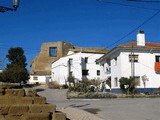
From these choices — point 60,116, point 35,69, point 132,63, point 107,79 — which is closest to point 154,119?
point 60,116

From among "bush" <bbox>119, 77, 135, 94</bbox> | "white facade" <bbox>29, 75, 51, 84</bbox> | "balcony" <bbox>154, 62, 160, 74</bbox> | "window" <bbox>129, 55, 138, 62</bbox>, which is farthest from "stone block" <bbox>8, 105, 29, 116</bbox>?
"white facade" <bbox>29, 75, 51, 84</bbox>

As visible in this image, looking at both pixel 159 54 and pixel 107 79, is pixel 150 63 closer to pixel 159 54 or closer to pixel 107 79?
→ pixel 159 54

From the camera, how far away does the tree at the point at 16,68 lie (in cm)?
5289

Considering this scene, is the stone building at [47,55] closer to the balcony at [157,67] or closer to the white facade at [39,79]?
the white facade at [39,79]

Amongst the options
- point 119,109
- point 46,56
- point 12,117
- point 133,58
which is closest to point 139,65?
point 133,58

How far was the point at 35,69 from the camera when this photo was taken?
9438 centimetres

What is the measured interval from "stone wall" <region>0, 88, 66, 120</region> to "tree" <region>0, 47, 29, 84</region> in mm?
41940

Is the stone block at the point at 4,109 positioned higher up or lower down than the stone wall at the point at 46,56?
lower down

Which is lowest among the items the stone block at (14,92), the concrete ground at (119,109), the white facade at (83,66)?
the concrete ground at (119,109)

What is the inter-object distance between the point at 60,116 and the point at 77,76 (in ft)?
184

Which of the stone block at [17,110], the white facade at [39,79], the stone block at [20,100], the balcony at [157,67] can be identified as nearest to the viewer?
the stone block at [17,110]

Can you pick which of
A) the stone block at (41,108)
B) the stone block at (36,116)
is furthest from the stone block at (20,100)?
the stone block at (36,116)

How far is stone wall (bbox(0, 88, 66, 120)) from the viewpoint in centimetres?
929

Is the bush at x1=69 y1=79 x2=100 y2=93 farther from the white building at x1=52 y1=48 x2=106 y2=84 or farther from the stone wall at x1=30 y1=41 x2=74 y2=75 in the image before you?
the stone wall at x1=30 y1=41 x2=74 y2=75
